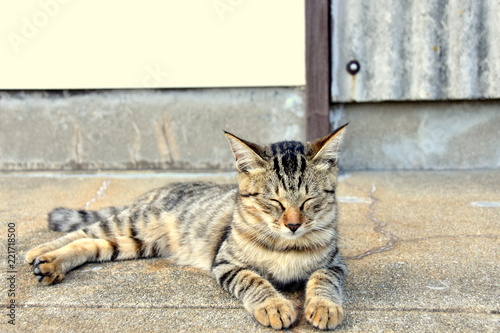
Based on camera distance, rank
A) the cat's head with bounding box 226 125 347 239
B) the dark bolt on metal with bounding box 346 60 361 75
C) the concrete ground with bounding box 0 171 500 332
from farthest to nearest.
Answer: the dark bolt on metal with bounding box 346 60 361 75 → the cat's head with bounding box 226 125 347 239 → the concrete ground with bounding box 0 171 500 332

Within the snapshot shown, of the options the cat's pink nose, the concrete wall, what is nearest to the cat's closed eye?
the cat's pink nose

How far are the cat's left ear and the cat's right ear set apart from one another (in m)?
0.30

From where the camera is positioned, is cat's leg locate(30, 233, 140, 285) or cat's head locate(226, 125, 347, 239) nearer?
cat's head locate(226, 125, 347, 239)

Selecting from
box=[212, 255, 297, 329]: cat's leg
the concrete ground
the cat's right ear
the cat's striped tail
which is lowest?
the concrete ground

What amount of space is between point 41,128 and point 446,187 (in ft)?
14.1

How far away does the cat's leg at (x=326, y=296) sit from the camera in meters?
2.36

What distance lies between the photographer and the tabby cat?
102 inches

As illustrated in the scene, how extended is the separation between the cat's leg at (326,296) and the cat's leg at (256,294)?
0.31 ft

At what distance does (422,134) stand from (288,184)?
3438 millimetres

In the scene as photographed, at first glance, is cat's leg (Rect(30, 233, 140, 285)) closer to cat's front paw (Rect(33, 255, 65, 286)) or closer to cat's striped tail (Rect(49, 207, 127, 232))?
cat's front paw (Rect(33, 255, 65, 286))

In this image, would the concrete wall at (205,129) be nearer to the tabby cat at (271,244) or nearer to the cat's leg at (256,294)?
the tabby cat at (271,244)

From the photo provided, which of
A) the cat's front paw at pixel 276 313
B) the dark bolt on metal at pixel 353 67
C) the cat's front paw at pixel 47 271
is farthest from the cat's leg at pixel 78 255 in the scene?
the dark bolt on metal at pixel 353 67

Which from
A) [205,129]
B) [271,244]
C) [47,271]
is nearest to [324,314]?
[271,244]

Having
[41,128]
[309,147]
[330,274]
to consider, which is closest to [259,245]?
[330,274]
